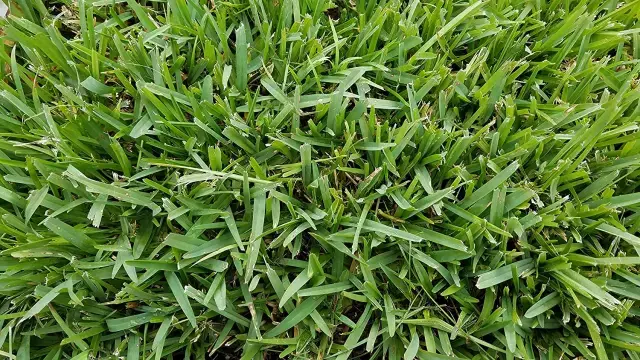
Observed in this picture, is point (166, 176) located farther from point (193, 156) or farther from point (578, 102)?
point (578, 102)

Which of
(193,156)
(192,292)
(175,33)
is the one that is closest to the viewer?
(192,292)

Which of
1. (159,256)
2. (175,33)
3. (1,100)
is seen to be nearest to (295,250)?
(159,256)

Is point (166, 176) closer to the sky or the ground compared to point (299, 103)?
closer to the ground

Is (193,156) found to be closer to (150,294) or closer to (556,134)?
(150,294)

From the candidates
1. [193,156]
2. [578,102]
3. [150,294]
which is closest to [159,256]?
[150,294]

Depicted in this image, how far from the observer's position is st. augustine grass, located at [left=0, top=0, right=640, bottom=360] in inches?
50.3

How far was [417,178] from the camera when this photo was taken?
1.35 meters

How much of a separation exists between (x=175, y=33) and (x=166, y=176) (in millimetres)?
389

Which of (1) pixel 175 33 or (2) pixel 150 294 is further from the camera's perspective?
(1) pixel 175 33

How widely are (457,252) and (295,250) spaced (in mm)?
377

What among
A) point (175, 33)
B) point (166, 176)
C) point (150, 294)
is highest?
point (175, 33)

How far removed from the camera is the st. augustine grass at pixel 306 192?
1276 millimetres

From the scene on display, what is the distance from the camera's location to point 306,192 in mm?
1362

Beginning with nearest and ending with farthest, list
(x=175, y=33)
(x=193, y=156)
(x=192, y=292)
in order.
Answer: (x=192, y=292) < (x=193, y=156) < (x=175, y=33)
